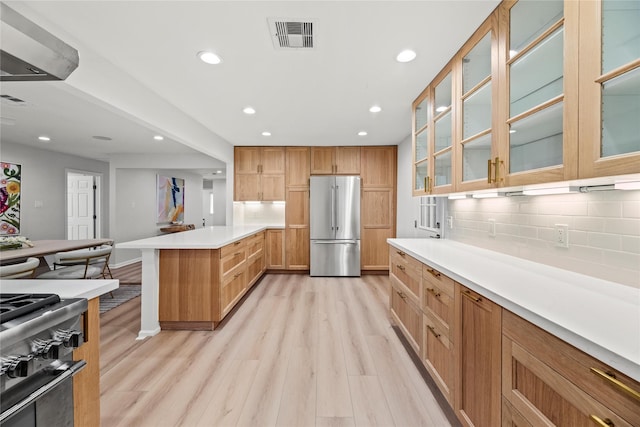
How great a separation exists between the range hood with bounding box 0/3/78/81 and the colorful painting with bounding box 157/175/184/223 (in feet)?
20.4

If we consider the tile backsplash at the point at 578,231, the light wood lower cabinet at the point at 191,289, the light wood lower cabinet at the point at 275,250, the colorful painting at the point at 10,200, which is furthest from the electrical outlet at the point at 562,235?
the colorful painting at the point at 10,200

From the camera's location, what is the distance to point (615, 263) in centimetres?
121

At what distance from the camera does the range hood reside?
87 centimetres

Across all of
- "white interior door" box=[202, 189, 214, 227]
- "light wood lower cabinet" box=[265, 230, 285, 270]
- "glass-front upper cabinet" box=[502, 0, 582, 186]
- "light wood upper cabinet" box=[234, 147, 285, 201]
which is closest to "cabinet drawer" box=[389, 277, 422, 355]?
"glass-front upper cabinet" box=[502, 0, 582, 186]

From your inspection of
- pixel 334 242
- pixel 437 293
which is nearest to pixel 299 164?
pixel 334 242

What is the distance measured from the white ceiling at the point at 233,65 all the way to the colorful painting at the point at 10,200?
3.53 ft

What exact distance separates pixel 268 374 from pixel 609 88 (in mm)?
2415

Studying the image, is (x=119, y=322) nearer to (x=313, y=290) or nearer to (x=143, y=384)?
(x=143, y=384)

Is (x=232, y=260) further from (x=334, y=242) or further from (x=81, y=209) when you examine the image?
(x=81, y=209)

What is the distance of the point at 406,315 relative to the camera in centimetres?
233

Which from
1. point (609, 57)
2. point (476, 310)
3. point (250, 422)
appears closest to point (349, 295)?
point (250, 422)

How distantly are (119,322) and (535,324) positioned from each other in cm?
362

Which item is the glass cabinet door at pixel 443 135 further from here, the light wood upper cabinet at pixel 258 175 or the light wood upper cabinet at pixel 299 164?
the light wood upper cabinet at pixel 258 175

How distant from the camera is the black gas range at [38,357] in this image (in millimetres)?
754
